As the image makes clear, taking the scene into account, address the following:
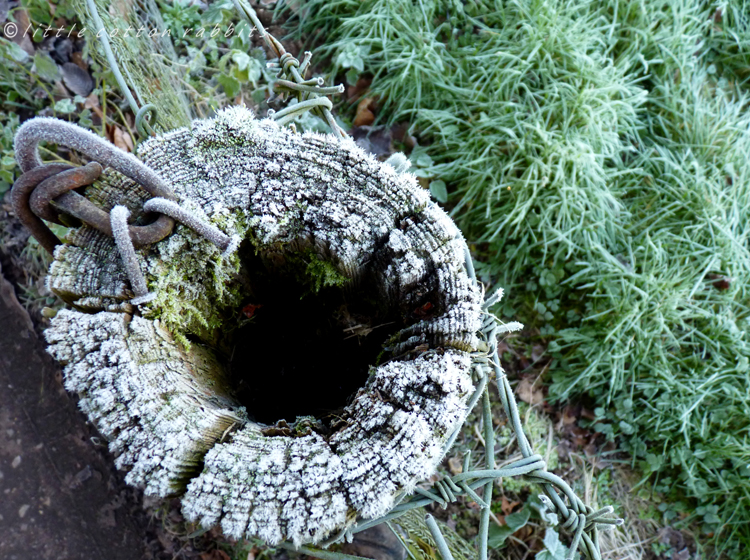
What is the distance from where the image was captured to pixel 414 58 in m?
2.61

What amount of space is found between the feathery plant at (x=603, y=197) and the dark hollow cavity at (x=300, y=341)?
122 centimetres

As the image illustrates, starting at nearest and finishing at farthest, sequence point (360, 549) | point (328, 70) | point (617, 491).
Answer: point (360, 549), point (617, 491), point (328, 70)

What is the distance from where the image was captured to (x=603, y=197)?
2627mm

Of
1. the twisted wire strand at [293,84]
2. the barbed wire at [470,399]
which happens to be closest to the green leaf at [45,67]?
the barbed wire at [470,399]

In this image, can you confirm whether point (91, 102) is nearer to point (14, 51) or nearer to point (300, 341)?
point (14, 51)

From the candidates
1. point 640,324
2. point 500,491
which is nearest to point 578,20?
point 640,324

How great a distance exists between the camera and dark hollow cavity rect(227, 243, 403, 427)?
4.62 feet

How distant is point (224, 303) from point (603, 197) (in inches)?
85.4

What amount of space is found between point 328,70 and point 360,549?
249cm

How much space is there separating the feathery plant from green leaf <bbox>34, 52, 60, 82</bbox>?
1.29 meters

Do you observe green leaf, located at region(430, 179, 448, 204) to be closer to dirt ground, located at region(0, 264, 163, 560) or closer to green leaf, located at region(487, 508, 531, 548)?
green leaf, located at region(487, 508, 531, 548)

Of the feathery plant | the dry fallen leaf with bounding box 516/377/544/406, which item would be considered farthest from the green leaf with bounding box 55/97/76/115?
the dry fallen leaf with bounding box 516/377/544/406

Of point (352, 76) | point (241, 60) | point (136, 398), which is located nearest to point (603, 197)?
point (352, 76)

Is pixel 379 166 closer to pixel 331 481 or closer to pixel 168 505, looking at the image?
pixel 331 481
